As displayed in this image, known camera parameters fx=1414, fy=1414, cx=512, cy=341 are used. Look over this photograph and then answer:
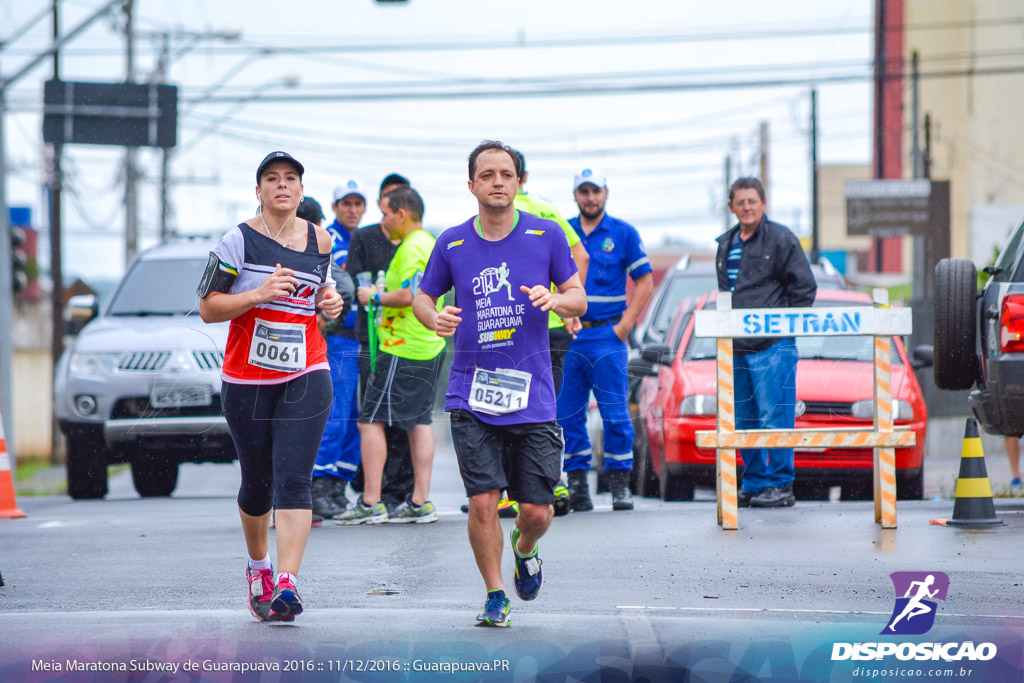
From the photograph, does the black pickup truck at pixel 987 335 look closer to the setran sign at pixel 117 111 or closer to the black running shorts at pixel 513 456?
the black running shorts at pixel 513 456

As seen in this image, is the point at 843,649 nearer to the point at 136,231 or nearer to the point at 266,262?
the point at 266,262

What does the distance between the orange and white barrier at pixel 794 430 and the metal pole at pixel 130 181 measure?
21084 millimetres

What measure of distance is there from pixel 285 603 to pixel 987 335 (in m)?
4.61

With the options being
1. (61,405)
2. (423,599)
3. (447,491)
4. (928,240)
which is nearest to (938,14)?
(928,240)

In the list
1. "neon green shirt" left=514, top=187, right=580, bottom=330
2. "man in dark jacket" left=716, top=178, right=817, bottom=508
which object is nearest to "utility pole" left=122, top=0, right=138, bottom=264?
"man in dark jacket" left=716, top=178, right=817, bottom=508

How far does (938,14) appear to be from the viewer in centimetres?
4619

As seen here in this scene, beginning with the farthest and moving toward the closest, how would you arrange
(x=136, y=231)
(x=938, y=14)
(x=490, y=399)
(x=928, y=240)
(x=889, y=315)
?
(x=938, y=14) < (x=928, y=240) < (x=136, y=231) < (x=889, y=315) < (x=490, y=399)

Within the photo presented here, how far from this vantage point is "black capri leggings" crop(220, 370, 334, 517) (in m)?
5.49

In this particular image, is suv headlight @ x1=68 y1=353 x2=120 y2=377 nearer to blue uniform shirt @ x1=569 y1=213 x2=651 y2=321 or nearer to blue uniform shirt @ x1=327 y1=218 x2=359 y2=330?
blue uniform shirt @ x1=327 y1=218 x2=359 y2=330

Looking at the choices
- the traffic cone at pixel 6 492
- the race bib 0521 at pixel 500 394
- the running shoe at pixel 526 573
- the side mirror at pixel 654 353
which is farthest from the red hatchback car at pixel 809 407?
the traffic cone at pixel 6 492

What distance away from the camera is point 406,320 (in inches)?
332

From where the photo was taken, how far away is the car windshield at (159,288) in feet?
39.4

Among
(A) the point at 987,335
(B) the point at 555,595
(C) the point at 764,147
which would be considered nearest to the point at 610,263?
(A) the point at 987,335

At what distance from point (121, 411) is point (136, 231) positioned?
17728 mm
